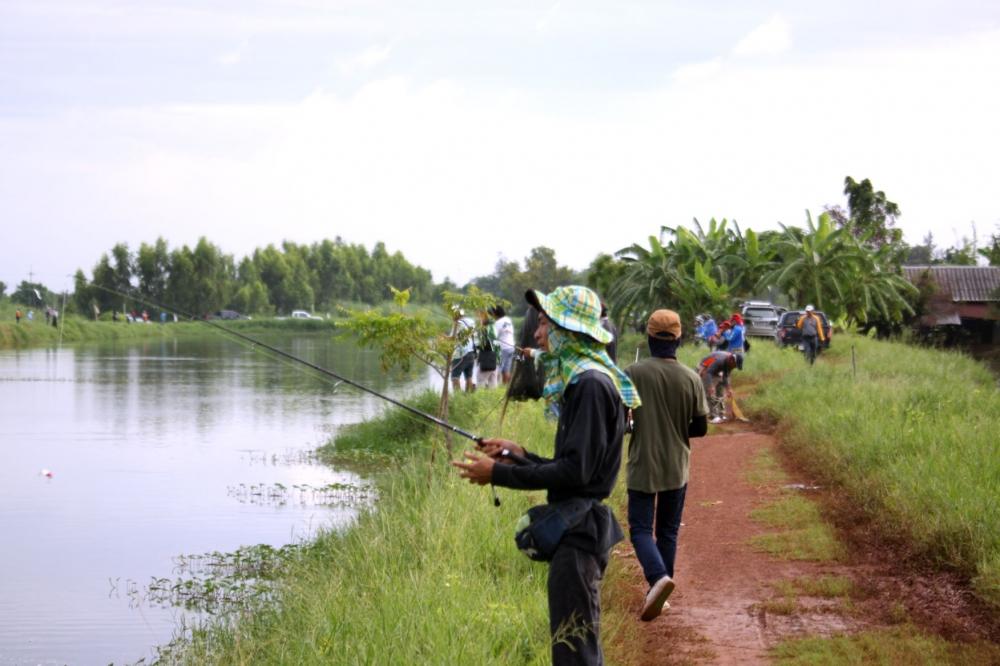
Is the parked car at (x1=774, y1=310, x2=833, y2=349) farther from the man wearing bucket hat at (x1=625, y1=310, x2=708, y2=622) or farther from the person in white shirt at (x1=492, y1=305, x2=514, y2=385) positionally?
the man wearing bucket hat at (x1=625, y1=310, x2=708, y2=622)

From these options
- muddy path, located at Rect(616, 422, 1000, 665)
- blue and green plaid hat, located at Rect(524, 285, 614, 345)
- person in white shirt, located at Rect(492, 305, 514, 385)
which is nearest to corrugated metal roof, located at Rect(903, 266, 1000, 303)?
person in white shirt, located at Rect(492, 305, 514, 385)

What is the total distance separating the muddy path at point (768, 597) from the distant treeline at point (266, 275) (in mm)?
62030

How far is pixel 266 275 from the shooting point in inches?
3661

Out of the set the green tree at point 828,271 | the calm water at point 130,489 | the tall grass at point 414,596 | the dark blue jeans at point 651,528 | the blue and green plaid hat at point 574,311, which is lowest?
the calm water at point 130,489

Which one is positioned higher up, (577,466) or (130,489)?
(577,466)

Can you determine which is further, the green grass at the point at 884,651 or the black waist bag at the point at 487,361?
the black waist bag at the point at 487,361

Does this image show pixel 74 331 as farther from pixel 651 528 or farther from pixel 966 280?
pixel 651 528

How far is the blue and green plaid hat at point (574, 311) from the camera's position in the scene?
4559 mm

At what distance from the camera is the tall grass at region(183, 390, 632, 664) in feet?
17.5

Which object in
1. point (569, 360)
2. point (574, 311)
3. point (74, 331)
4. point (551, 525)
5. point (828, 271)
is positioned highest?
point (828, 271)

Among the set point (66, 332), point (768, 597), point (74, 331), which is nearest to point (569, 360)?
point (768, 597)

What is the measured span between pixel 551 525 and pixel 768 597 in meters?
3.46

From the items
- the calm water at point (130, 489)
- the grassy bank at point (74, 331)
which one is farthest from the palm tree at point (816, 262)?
the grassy bank at point (74, 331)

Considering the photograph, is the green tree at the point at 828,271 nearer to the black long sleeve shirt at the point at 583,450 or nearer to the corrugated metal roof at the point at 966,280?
the corrugated metal roof at the point at 966,280
